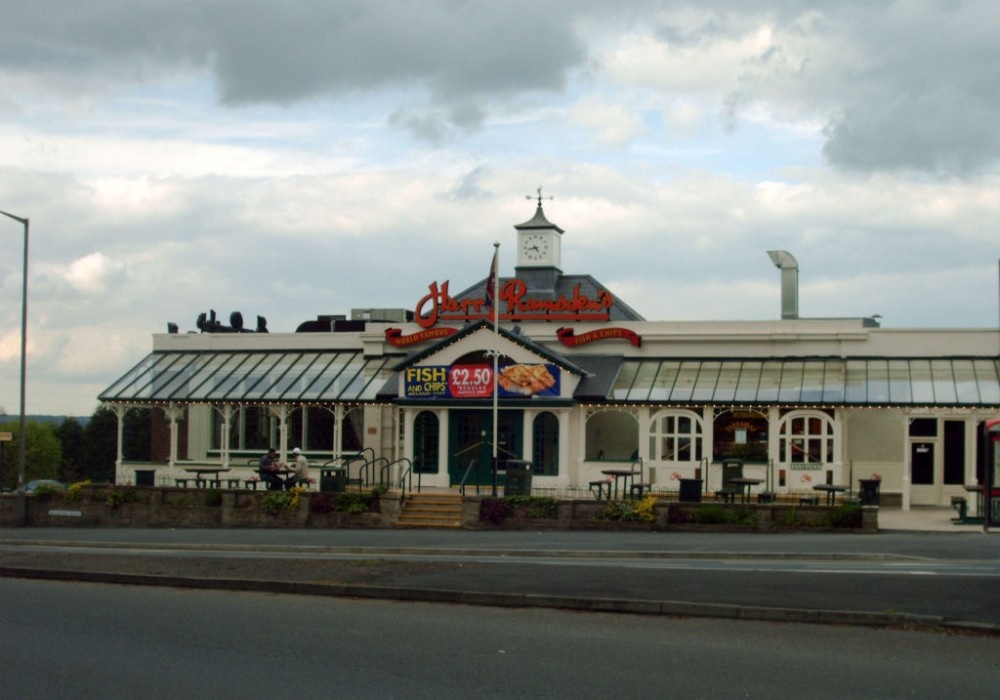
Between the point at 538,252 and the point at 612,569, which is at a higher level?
the point at 538,252

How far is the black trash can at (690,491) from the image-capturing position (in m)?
30.0

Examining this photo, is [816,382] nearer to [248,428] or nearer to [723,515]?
[723,515]

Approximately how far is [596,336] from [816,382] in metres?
7.03

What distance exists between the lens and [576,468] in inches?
1427

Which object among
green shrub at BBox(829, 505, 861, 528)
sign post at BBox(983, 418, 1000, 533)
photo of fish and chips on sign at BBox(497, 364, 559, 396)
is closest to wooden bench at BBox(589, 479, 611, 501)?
photo of fish and chips on sign at BBox(497, 364, 559, 396)

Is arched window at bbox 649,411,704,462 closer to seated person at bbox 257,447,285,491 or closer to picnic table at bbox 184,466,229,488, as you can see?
seated person at bbox 257,447,285,491

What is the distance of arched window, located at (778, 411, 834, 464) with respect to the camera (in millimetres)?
34188

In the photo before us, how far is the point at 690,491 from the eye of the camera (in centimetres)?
3012

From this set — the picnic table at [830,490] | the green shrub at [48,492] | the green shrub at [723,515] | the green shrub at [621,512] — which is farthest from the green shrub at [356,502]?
the picnic table at [830,490]

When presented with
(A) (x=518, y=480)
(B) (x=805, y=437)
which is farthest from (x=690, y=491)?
(B) (x=805, y=437)

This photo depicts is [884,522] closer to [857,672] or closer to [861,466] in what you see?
[861,466]

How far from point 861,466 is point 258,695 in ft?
91.6

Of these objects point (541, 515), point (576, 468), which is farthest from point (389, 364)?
point (541, 515)

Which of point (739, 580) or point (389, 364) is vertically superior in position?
point (389, 364)
